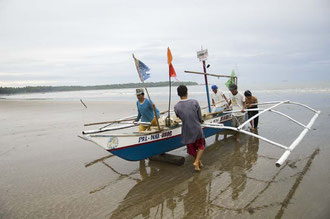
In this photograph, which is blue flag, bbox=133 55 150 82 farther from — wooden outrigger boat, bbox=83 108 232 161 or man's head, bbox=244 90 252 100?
man's head, bbox=244 90 252 100

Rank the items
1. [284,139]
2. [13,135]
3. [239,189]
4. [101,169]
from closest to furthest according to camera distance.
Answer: [239,189]
[101,169]
[284,139]
[13,135]

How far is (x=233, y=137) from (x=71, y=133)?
21.0 feet

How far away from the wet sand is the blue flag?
2.08 m

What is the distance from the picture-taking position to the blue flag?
4.73 m

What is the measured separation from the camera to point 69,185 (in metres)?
4.41

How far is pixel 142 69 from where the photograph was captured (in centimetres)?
484

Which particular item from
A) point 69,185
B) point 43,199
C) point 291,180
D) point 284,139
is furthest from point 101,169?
point 284,139

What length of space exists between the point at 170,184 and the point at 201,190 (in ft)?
2.01

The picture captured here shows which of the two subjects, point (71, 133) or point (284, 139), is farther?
point (71, 133)

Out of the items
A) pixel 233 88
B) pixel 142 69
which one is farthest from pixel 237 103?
pixel 142 69

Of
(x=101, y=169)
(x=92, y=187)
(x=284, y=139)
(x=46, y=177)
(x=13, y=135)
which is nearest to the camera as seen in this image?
(x=92, y=187)

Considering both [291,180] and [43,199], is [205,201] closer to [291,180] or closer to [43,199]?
[291,180]

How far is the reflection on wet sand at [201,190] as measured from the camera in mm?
A: 3301

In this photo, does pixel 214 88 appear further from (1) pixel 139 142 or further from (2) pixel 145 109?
(1) pixel 139 142
